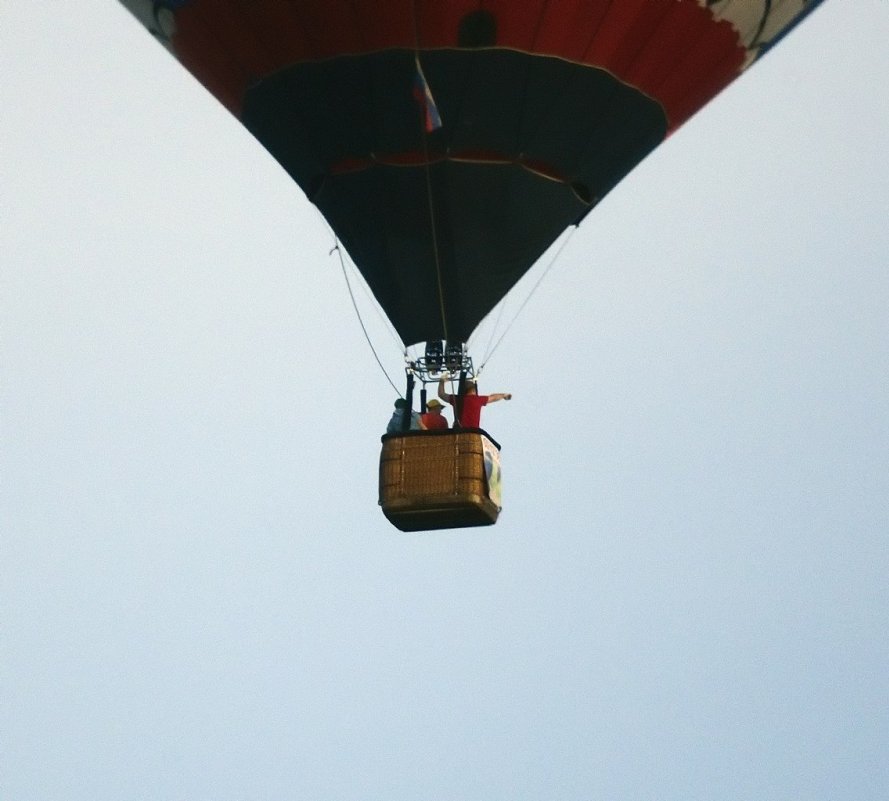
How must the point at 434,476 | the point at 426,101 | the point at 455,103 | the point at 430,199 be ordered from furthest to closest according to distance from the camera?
the point at 430,199
the point at 455,103
the point at 426,101
the point at 434,476

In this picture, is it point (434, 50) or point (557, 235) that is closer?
point (434, 50)

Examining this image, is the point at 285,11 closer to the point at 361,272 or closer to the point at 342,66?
the point at 342,66

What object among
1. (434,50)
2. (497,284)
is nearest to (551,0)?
(434,50)

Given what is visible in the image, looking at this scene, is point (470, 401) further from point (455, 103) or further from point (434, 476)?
point (455, 103)

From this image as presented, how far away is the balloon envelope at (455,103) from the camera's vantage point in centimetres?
1291

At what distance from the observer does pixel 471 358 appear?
13.5m

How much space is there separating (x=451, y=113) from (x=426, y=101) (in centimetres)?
26

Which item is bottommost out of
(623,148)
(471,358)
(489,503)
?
(489,503)

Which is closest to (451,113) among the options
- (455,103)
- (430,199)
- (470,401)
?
(455,103)

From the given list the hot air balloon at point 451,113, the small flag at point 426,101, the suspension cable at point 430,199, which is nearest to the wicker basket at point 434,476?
the hot air balloon at point 451,113

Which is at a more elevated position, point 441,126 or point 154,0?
point 154,0

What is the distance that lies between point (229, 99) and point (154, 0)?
1.98 ft

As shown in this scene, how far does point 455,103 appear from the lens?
13.0 metres

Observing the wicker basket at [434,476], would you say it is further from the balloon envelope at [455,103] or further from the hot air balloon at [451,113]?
the balloon envelope at [455,103]
